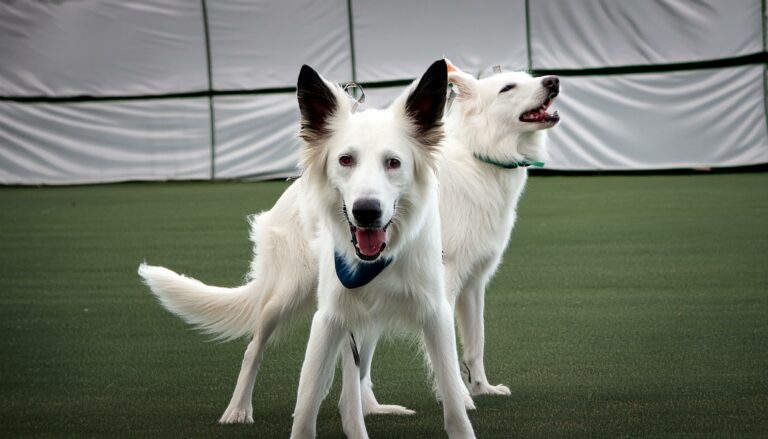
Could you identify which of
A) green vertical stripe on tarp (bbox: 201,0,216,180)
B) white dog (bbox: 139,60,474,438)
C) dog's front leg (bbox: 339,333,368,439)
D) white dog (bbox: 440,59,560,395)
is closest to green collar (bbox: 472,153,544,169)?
white dog (bbox: 440,59,560,395)

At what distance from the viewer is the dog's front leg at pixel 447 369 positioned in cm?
364

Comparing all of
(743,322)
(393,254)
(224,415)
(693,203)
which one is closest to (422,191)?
(393,254)

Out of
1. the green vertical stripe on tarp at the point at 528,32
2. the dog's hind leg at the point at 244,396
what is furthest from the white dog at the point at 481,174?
the green vertical stripe on tarp at the point at 528,32

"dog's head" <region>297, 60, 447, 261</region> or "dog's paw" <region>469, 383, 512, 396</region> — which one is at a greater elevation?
"dog's head" <region>297, 60, 447, 261</region>

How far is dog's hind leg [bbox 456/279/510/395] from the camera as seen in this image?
4.79m

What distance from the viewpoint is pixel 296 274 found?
4457mm

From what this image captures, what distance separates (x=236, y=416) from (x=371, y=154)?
1.38 meters

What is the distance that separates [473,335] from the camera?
16.2 ft

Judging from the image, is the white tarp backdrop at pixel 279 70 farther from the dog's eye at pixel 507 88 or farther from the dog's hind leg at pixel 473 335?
the dog's hind leg at pixel 473 335

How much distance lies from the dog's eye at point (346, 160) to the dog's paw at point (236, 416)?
1.28 m

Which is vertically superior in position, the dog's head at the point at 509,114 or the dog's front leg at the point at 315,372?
the dog's head at the point at 509,114

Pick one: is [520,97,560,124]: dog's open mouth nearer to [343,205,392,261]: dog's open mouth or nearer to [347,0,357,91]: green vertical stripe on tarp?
[343,205,392,261]: dog's open mouth

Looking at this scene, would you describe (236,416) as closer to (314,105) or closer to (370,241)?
(370,241)

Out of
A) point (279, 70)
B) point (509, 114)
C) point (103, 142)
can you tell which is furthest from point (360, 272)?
point (103, 142)
